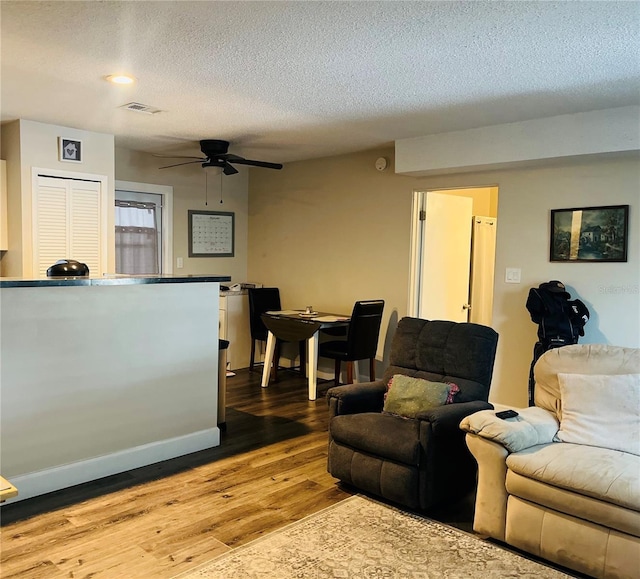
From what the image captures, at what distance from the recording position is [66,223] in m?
4.65

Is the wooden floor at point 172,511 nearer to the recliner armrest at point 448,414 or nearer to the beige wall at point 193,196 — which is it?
the recliner armrest at point 448,414

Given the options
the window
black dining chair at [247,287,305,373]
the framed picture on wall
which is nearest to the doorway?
the framed picture on wall

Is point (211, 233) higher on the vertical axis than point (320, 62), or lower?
lower

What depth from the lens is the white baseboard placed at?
9.71 feet

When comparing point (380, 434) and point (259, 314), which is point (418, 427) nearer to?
point (380, 434)

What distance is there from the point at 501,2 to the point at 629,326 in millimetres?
2589

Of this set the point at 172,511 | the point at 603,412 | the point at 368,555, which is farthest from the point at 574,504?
the point at 172,511

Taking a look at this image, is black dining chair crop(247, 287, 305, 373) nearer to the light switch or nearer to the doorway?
the doorway

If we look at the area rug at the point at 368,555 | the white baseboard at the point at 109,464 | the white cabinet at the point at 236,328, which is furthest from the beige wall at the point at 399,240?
the white baseboard at the point at 109,464

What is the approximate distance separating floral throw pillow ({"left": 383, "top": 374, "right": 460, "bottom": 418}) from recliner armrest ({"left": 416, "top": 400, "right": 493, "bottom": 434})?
0.10 metres

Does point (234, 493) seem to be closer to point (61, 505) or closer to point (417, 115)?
point (61, 505)

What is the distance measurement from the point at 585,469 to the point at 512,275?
2.28 m

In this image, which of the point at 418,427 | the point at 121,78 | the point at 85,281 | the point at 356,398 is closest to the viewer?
the point at 418,427

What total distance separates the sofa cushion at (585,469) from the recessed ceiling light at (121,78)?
2915mm
